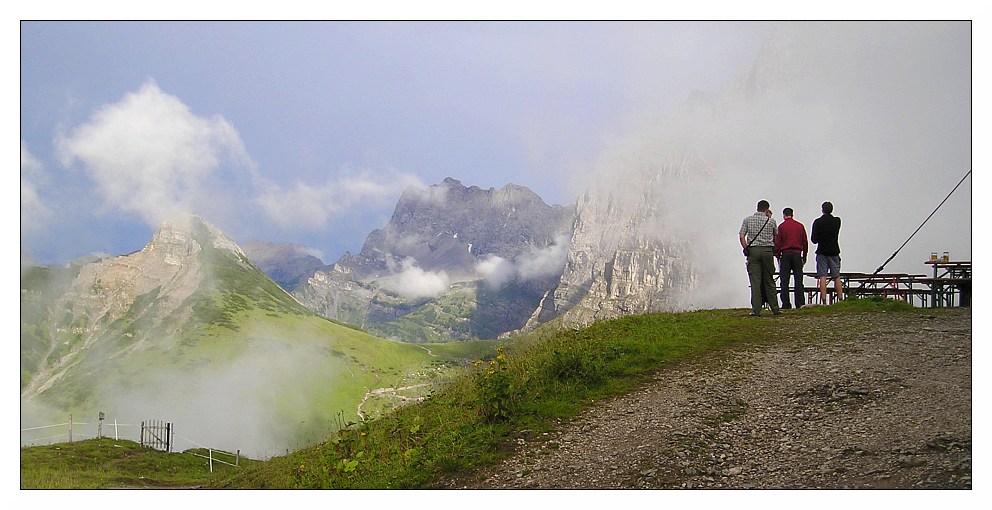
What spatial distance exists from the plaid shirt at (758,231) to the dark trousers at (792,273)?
90 centimetres

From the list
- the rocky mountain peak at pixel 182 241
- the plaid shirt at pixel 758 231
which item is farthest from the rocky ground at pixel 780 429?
the rocky mountain peak at pixel 182 241

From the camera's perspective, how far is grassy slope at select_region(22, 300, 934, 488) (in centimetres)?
988

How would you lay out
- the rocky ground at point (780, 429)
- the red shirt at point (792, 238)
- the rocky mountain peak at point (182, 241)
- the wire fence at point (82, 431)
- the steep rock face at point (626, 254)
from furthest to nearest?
the rocky mountain peak at point (182, 241), the steep rock face at point (626, 254), the wire fence at point (82, 431), the red shirt at point (792, 238), the rocky ground at point (780, 429)

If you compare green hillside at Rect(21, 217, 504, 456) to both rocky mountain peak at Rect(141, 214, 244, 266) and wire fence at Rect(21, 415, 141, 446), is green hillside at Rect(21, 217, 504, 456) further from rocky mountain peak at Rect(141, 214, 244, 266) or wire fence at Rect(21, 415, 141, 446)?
rocky mountain peak at Rect(141, 214, 244, 266)

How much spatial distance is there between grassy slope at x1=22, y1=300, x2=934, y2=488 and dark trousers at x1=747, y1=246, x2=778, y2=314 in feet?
1.75

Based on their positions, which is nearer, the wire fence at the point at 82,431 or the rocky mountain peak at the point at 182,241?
the wire fence at the point at 82,431

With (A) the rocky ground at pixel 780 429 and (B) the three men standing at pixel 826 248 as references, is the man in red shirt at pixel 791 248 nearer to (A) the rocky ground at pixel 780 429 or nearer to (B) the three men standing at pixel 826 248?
(B) the three men standing at pixel 826 248

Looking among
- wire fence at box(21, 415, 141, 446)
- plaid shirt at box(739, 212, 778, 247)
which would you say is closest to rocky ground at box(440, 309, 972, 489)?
plaid shirt at box(739, 212, 778, 247)

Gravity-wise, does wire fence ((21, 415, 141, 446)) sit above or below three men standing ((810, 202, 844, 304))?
below

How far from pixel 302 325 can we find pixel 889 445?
15670 cm

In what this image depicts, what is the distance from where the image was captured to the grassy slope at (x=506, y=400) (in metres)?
9.88

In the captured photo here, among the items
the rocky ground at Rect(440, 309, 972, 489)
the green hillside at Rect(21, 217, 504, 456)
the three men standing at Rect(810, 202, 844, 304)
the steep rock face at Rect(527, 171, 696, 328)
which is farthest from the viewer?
the steep rock face at Rect(527, 171, 696, 328)

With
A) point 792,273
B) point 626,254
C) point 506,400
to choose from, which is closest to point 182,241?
point 626,254

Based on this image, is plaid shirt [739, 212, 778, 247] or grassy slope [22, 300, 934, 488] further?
plaid shirt [739, 212, 778, 247]
